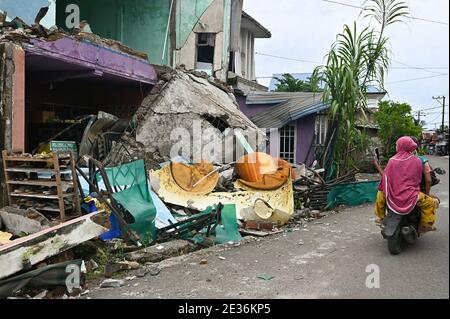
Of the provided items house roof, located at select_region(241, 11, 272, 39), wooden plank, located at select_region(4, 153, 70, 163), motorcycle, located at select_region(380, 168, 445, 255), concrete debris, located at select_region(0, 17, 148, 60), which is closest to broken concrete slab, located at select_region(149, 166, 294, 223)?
wooden plank, located at select_region(4, 153, 70, 163)

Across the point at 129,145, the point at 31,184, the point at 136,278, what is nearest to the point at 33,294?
the point at 136,278

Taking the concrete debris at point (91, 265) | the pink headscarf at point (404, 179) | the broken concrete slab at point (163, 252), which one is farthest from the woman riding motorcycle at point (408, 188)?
the concrete debris at point (91, 265)

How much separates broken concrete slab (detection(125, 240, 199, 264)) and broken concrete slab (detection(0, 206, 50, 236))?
1.12 m

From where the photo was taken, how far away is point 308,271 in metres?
4.75

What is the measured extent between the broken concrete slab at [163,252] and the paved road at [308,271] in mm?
192

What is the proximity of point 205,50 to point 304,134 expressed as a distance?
4527 millimetres

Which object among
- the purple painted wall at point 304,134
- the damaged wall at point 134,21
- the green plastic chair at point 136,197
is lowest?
the green plastic chair at point 136,197

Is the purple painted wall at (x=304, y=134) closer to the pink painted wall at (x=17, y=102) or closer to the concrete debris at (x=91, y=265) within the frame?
the pink painted wall at (x=17, y=102)

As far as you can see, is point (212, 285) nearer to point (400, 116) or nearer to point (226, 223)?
point (226, 223)

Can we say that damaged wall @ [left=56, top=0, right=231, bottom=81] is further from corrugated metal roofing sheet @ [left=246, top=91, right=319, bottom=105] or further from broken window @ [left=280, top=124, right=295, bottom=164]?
broken window @ [left=280, top=124, right=295, bottom=164]

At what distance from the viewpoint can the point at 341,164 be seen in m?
10.7

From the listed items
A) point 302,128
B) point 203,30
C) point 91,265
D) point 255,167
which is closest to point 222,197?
point 255,167

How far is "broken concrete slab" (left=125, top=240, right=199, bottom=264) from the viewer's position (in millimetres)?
5254

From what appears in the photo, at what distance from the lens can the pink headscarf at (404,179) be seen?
4.91 metres
